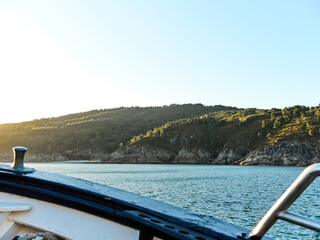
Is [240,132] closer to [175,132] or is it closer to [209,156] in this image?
[209,156]

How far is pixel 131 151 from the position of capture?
131500mm

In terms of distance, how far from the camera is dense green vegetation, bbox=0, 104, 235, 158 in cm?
14888

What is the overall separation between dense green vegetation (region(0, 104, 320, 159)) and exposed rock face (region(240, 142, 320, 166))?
3366 mm

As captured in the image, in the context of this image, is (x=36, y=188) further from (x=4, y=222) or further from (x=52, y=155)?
(x=52, y=155)

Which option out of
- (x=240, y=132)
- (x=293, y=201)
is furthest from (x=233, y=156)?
(x=293, y=201)

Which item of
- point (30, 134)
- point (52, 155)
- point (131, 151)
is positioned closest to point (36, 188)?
point (131, 151)

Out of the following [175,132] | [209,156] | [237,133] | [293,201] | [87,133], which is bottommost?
[209,156]

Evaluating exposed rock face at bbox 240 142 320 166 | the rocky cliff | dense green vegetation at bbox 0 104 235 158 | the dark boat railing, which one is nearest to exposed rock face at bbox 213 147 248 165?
the rocky cliff

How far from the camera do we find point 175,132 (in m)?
135

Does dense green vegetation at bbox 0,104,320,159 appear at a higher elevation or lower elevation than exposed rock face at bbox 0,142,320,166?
higher

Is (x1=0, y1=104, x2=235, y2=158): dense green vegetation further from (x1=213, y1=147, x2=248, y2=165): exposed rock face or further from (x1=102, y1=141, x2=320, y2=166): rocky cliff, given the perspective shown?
(x1=213, y1=147, x2=248, y2=165): exposed rock face

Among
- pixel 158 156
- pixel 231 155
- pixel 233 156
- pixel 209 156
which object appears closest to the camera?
pixel 233 156

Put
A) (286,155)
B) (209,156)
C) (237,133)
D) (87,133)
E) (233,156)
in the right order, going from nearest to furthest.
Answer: (286,155)
(233,156)
(209,156)
(237,133)
(87,133)

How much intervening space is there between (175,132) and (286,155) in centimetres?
4879
